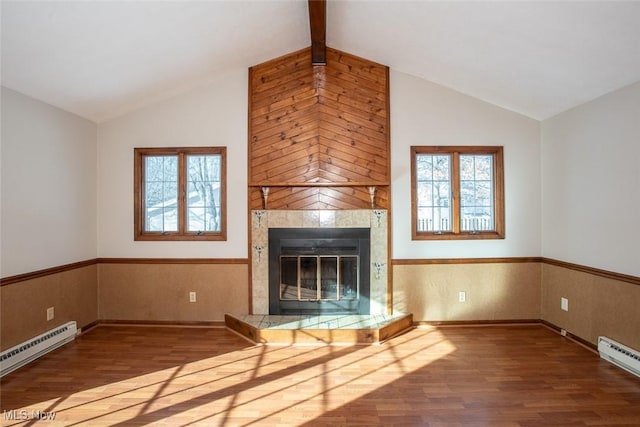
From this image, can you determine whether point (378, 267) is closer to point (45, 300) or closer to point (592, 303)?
point (592, 303)

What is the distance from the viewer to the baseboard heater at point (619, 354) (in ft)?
10.1

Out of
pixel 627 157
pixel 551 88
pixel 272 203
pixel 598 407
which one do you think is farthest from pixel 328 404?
pixel 551 88

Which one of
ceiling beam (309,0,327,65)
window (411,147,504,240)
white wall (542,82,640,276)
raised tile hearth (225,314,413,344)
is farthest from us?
window (411,147,504,240)

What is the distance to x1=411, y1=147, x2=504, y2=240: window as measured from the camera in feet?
14.6

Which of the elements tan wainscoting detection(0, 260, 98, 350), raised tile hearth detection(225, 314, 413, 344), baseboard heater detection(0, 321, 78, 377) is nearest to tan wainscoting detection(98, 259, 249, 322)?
tan wainscoting detection(0, 260, 98, 350)

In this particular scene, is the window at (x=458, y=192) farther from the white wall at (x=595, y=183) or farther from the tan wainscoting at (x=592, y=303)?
the tan wainscoting at (x=592, y=303)

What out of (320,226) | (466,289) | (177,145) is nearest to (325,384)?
(320,226)

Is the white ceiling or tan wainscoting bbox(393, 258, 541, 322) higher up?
the white ceiling

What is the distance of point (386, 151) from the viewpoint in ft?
14.4

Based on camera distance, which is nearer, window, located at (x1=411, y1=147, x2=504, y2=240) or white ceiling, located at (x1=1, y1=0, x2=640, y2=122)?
white ceiling, located at (x1=1, y1=0, x2=640, y2=122)

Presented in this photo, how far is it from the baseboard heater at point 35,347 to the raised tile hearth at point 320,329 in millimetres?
1706

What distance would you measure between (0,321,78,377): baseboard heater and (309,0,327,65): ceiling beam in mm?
4013

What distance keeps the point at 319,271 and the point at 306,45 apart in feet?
8.94

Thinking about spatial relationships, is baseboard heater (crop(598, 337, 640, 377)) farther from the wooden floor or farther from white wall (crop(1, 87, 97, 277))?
white wall (crop(1, 87, 97, 277))
